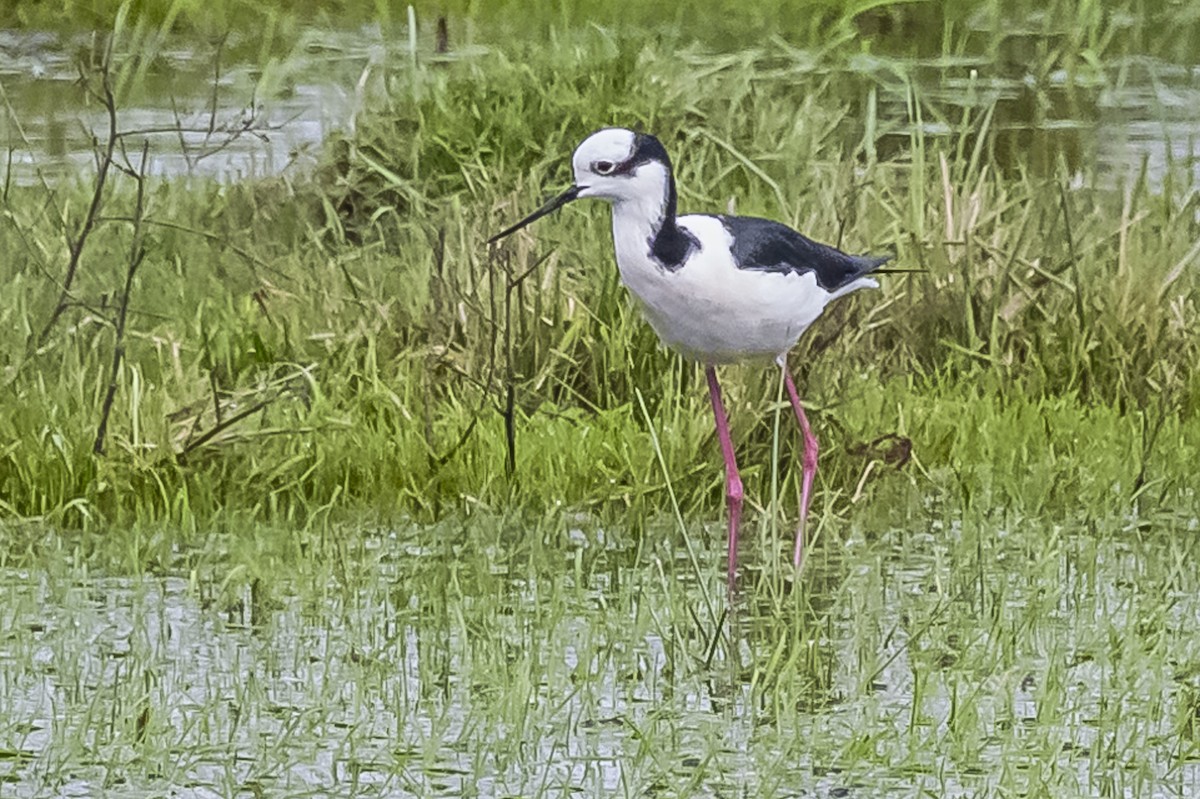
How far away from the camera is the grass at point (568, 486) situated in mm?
4203

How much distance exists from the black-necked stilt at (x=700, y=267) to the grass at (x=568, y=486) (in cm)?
40

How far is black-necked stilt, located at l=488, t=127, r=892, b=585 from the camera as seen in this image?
5266 mm

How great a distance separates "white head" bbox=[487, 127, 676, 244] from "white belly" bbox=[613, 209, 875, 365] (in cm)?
9

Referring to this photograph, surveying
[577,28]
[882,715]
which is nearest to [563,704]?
[882,715]

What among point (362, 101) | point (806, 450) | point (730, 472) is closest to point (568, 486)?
point (730, 472)

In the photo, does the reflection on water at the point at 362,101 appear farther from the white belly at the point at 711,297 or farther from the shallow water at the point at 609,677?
the shallow water at the point at 609,677

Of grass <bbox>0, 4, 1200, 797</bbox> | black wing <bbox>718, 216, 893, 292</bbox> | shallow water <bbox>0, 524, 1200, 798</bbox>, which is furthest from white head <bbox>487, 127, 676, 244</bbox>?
shallow water <bbox>0, 524, 1200, 798</bbox>

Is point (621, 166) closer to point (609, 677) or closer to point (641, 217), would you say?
point (641, 217)

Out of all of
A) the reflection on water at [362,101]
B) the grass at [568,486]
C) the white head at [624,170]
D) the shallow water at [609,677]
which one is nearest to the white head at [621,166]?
the white head at [624,170]

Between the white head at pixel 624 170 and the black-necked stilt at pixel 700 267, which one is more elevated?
the white head at pixel 624 170

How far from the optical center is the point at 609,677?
179 inches

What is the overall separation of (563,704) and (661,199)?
1.45m

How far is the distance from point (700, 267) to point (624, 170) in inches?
11.0

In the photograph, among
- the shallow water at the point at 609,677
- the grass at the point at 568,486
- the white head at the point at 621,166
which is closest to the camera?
the shallow water at the point at 609,677
